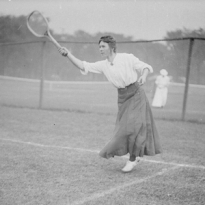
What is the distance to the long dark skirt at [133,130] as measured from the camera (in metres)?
4.61

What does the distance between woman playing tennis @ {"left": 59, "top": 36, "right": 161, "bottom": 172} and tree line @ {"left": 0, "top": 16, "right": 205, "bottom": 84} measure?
19.3 ft

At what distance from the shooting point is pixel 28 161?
5090 mm

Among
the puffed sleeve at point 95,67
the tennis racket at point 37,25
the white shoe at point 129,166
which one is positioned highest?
the tennis racket at point 37,25

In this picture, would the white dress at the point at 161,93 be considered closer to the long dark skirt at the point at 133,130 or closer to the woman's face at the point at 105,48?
the long dark skirt at the point at 133,130

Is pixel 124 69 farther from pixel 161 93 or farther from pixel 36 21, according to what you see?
pixel 161 93

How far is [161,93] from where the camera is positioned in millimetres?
12461

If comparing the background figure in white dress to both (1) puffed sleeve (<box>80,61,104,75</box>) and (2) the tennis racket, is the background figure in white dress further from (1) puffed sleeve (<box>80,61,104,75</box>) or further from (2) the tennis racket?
(1) puffed sleeve (<box>80,61,104,75</box>)

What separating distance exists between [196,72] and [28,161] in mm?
6570

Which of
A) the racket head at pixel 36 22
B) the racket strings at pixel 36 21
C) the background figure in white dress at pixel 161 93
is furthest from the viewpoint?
the background figure in white dress at pixel 161 93

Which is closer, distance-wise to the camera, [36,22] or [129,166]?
[129,166]

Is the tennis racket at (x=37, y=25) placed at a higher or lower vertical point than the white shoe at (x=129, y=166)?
higher

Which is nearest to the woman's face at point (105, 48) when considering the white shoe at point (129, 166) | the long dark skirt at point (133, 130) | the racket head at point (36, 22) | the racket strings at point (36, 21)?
the long dark skirt at point (133, 130)

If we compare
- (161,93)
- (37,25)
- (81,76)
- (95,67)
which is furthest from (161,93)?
(95,67)

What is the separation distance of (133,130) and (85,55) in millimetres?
7934
